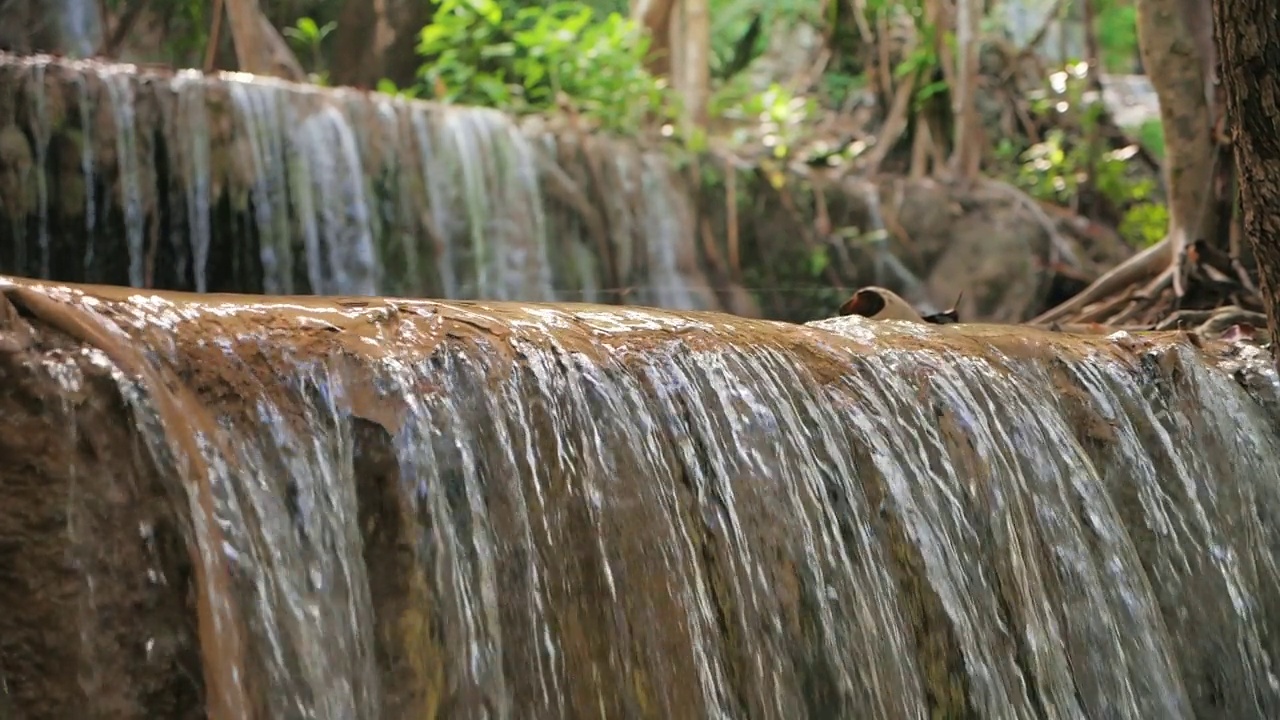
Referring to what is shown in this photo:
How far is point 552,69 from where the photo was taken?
330 inches

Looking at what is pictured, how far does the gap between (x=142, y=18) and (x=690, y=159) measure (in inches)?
185

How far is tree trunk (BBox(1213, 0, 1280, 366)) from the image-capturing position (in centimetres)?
264

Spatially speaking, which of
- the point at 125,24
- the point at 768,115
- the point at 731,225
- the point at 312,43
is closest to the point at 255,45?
the point at 125,24

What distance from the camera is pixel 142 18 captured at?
937 cm

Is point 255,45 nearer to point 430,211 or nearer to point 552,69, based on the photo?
point 552,69

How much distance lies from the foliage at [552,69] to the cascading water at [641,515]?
5.06 m

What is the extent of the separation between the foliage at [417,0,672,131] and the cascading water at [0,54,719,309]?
639 mm

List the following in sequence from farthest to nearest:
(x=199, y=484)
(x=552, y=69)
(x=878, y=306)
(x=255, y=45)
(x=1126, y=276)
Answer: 1. (x=552, y=69)
2. (x=255, y=45)
3. (x=1126, y=276)
4. (x=878, y=306)
5. (x=199, y=484)

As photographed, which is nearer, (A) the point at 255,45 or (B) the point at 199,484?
(B) the point at 199,484

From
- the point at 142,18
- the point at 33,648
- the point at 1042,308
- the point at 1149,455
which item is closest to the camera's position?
the point at 33,648

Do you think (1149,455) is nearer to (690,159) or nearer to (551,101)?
(690,159)

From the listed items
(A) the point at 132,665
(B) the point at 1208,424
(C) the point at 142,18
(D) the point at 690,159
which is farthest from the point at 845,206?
(A) the point at 132,665

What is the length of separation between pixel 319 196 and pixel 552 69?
269 centimetres

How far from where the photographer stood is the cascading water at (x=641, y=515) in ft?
6.27
